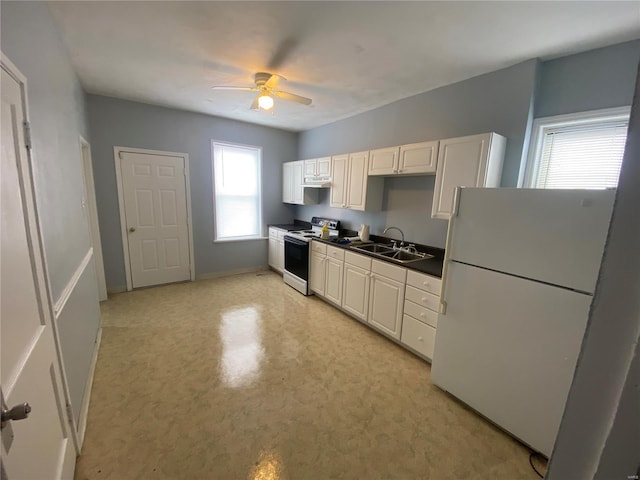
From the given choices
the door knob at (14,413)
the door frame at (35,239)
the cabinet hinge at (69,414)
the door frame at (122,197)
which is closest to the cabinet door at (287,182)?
the door frame at (122,197)

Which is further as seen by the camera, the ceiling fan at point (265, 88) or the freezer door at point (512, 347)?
the ceiling fan at point (265, 88)

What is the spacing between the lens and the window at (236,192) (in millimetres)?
4531

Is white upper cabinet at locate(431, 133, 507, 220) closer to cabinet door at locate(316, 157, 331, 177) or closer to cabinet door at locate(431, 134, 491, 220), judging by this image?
cabinet door at locate(431, 134, 491, 220)

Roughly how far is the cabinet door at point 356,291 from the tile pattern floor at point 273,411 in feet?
0.70

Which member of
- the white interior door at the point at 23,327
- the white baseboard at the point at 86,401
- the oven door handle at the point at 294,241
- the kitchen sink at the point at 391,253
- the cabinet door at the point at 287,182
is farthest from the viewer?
the cabinet door at the point at 287,182

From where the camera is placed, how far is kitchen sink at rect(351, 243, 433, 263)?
9.84 ft

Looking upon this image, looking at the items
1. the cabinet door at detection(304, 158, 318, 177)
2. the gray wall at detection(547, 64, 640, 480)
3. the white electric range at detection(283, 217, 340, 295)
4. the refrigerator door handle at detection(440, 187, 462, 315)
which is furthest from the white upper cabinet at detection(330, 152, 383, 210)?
the gray wall at detection(547, 64, 640, 480)

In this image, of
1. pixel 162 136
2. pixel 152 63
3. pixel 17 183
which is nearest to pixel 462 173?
pixel 17 183

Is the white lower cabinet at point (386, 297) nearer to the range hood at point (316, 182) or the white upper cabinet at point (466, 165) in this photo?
the white upper cabinet at point (466, 165)

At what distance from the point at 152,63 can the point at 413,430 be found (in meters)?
3.83

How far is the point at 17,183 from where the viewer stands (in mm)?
1074

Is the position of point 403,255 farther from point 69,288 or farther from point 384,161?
point 69,288

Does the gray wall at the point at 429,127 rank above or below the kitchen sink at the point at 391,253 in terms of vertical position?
above

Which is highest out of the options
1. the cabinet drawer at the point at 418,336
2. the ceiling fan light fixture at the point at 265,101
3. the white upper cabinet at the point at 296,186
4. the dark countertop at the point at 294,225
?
the ceiling fan light fixture at the point at 265,101
